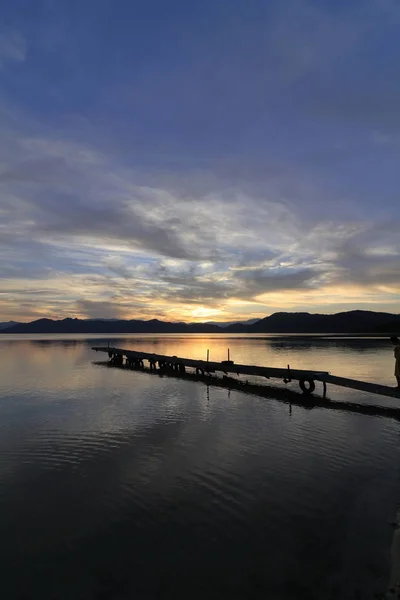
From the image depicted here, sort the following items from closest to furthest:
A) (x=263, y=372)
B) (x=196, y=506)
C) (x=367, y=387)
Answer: (x=196, y=506)
(x=367, y=387)
(x=263, y=372)

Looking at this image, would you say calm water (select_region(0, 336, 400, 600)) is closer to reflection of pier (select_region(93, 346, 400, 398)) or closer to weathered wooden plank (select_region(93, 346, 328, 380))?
reflection of pier (select_region(93, 346, 400, 398))

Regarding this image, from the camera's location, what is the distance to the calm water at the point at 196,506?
7.15m

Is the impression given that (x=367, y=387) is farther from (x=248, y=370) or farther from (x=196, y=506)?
(x=196, y=506)

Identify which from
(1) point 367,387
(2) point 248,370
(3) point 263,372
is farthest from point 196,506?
(2) point 248,370

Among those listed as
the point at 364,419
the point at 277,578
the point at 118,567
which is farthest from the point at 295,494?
the point at 364,419

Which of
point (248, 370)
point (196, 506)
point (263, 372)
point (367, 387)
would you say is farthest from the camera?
point (248, 370)

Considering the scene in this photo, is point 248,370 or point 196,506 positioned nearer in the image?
point 196,506

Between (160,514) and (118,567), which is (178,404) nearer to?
(160,514)

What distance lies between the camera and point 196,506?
992 centimetres

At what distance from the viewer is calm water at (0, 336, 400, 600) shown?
23.5ft

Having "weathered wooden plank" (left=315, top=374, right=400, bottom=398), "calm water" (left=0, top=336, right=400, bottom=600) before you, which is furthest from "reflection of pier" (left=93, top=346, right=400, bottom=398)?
"calm water" (left=0, top=336, right=400, bottom=600)

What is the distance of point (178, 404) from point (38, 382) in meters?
16.2

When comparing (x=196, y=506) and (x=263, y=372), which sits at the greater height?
(x=263, y=372)

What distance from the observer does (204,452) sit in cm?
1420
